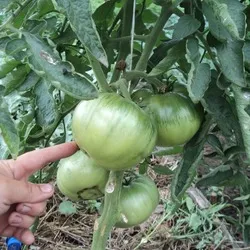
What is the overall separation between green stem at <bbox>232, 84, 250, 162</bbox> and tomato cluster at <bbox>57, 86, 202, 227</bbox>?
Answer: 125mm

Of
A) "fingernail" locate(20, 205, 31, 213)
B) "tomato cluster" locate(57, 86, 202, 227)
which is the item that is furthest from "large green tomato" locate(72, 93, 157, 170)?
"fingernail" locate(20, 205, 31, 213)

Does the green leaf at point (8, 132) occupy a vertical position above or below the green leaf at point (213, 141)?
above

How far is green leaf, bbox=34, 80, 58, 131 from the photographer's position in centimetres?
95

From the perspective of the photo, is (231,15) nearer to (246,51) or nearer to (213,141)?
(246,51)

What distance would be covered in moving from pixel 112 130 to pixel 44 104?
9.5 inches

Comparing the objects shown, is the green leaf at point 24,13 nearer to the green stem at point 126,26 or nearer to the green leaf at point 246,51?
the green stem at point 126,26

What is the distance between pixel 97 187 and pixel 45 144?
25 cm

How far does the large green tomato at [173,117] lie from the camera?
88 cm

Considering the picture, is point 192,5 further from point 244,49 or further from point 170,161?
point 170,161

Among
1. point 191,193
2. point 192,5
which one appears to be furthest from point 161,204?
point 192,5

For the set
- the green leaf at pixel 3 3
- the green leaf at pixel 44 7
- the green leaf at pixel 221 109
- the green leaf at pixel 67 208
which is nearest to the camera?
the green leaf at pixel 3 3

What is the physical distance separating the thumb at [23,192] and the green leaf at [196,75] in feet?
1.38

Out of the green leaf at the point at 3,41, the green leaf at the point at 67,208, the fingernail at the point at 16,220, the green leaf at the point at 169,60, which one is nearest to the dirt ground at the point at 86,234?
the green leaf at the point at 67,208

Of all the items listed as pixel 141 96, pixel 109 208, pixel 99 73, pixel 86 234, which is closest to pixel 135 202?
pixel 109 208
